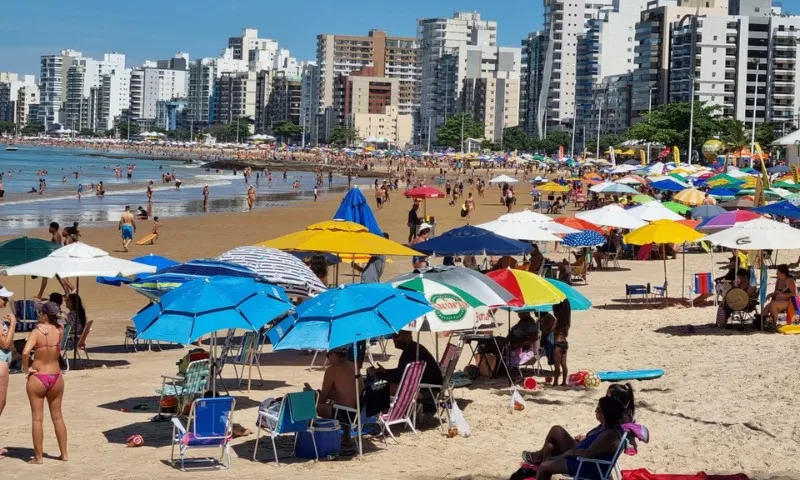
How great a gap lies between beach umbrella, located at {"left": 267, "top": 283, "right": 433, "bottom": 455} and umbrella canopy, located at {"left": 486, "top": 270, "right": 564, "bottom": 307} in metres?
2.04

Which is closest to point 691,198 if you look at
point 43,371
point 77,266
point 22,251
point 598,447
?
point 22,251

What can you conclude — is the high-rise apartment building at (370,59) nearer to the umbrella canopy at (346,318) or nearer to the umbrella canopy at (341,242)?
the umbrella canopy at (341,242)

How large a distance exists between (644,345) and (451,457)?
5.36m

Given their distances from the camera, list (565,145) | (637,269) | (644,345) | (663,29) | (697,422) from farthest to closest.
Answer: (565,145), (663,29), (637,269), (644,345), (697,422)

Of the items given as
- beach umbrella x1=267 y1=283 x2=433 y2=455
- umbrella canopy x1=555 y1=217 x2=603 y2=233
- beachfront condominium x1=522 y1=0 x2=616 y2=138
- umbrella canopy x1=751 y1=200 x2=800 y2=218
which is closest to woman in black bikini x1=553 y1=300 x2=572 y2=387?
beach umbrella x1=267 y1=283 x2=433 y2=455

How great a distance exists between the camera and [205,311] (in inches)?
336

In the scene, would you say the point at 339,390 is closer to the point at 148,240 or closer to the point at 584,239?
the point at 584,239

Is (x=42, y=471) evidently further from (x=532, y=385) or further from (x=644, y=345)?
(x=644, y=345)

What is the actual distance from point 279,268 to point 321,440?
10.1 feet

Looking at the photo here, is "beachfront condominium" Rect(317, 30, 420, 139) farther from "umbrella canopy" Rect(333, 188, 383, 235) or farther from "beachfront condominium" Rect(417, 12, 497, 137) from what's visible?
"umbrella canopy" Rect(333, 188, 383, 235)

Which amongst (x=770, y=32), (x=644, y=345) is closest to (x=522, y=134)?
(x=770, y=32)

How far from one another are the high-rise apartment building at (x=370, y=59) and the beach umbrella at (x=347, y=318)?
594ft

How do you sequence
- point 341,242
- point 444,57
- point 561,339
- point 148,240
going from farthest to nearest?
point 444,57
point 148,240
point 341,242
point 561,339

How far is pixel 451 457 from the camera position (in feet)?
27.6
